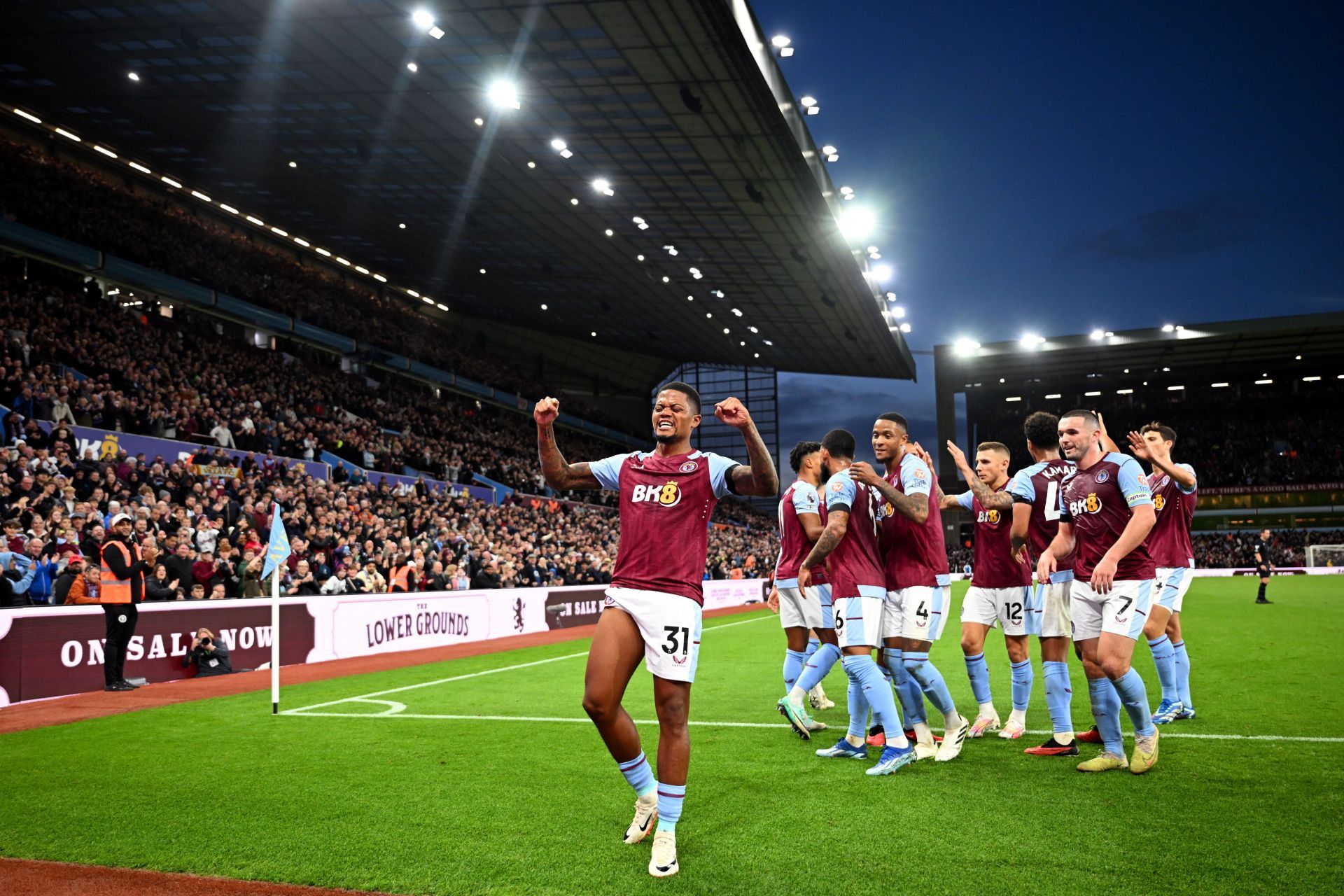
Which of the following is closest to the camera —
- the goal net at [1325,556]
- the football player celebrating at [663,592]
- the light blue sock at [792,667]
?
the football player celebrating at [663,592]

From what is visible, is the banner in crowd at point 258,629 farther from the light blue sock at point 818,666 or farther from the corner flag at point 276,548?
the light blue sock at point 818,666

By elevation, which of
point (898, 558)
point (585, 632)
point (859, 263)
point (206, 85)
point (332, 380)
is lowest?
point (585, 632)

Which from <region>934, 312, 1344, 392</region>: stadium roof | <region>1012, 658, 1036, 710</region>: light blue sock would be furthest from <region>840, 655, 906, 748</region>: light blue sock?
<region>934, 312, 1344, 392</region>: stadium roof

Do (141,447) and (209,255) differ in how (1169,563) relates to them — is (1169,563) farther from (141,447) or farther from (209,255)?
(209,255)

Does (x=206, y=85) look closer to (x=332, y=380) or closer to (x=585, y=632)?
(x=332, y=380)

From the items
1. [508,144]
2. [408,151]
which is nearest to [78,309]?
[408,151]

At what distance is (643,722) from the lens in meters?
8.54

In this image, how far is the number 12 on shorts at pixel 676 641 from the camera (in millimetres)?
4527

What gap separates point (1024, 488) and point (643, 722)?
408 centimetres

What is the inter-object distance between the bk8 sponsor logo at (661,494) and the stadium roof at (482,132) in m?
15.6

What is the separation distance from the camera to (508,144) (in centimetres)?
2480

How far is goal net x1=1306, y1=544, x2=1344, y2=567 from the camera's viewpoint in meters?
44.3

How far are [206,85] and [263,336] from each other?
12.4 m

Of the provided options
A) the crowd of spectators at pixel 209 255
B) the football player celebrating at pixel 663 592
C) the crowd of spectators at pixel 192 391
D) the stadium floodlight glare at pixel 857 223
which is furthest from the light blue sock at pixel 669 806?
the crowd of spectators at pixel 209 255
